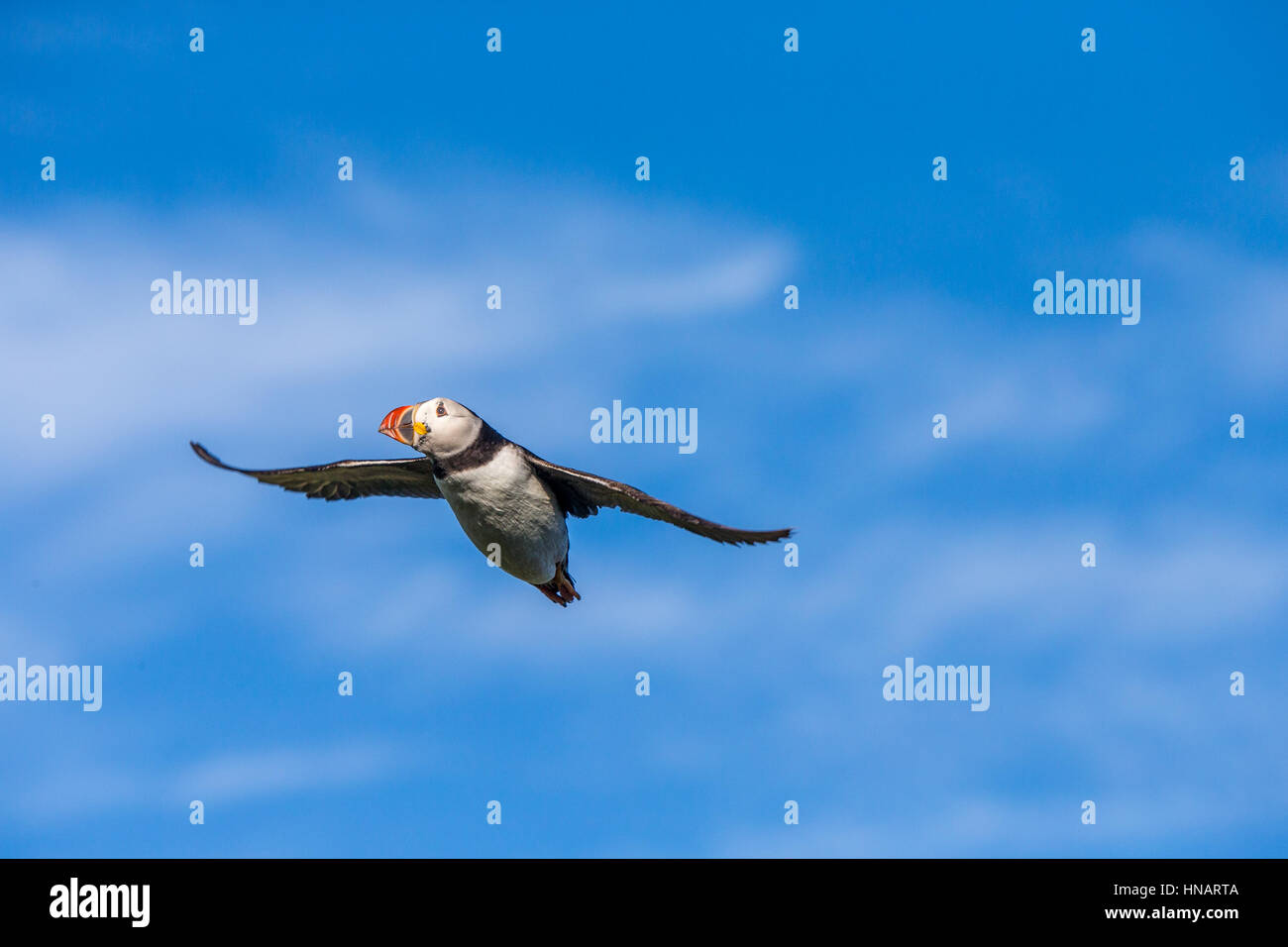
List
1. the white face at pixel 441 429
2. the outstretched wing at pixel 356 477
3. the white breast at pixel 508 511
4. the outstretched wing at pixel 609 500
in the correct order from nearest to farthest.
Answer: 1. the outstretched wing at pixel 609 500
2. the white face at pixel 441 429
3. the white breast at pixel 508 511
4. the outstretched wing at pixel 356 477

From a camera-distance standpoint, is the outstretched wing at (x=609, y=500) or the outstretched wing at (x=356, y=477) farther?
the outstretched wing at (x=356, y=477)

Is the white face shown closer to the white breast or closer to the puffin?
the puffin

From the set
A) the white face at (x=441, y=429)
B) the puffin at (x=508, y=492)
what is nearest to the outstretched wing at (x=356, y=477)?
the puffin at (x=508, y=492)

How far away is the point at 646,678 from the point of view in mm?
24750

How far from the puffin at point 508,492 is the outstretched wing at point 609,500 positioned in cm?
2

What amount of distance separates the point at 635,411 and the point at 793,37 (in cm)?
879

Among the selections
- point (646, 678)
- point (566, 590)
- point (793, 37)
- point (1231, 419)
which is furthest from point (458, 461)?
point (1231, 419)

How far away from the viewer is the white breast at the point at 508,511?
68.3 feet

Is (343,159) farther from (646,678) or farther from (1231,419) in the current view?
(1231,419)

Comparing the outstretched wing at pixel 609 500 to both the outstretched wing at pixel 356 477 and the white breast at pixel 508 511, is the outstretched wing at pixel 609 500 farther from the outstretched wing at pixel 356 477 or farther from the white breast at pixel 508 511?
the outstretched wing at pixel 356 477

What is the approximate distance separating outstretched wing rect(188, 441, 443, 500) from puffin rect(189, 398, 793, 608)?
502 millimetres

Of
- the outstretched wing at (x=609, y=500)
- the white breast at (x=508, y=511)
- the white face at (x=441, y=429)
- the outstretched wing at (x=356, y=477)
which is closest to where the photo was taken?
the outstretched wing at (x=609, y=500)

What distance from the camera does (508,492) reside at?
2092cm

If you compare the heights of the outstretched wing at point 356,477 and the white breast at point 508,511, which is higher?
the outstretched wing at point 356,477
